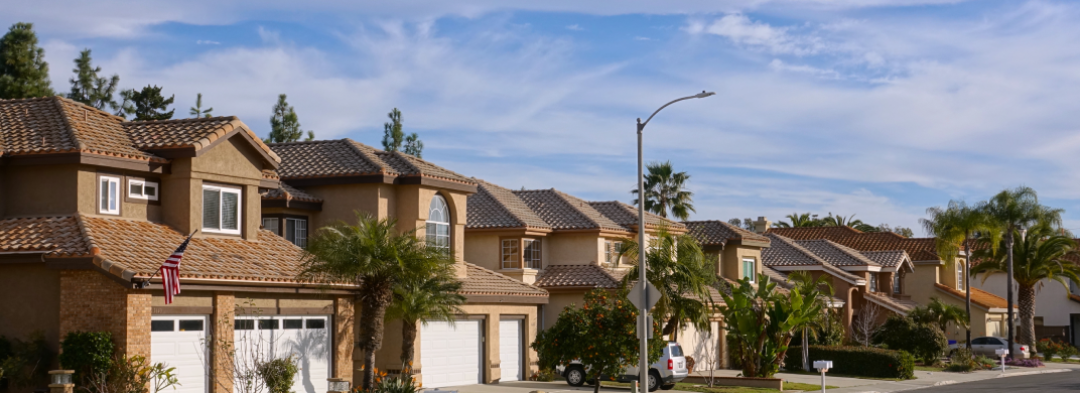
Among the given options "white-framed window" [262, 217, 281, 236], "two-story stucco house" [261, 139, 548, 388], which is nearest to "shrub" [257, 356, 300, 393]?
"two-story stucco house" [261, 139, 548, 388]

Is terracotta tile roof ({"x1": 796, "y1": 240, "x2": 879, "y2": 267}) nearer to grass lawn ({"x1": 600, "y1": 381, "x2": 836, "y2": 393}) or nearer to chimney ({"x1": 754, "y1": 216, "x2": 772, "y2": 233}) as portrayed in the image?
chimney ({"x1": 754, "y1": 216, "x2": 772, "y2": 233})

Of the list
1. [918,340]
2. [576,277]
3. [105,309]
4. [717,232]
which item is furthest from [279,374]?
[918,340]

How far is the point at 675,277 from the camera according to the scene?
33.3 m

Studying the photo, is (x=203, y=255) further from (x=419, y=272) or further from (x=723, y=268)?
(x=723, y=268)

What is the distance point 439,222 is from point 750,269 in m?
21.3

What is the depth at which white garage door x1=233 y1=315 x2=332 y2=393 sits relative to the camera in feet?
77.7

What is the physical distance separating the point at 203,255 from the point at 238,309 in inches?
58.6

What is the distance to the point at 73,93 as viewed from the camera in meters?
48.2

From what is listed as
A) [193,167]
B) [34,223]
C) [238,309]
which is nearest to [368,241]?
[238,309]

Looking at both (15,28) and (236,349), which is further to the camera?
(15,28)

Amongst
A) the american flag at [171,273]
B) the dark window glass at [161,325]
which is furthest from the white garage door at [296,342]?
the american flag at [171,273]

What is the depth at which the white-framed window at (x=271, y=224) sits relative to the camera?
30.6 m

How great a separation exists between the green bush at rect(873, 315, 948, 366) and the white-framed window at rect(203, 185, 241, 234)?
3228 centimetres

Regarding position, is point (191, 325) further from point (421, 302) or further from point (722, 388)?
point (722, 388)
